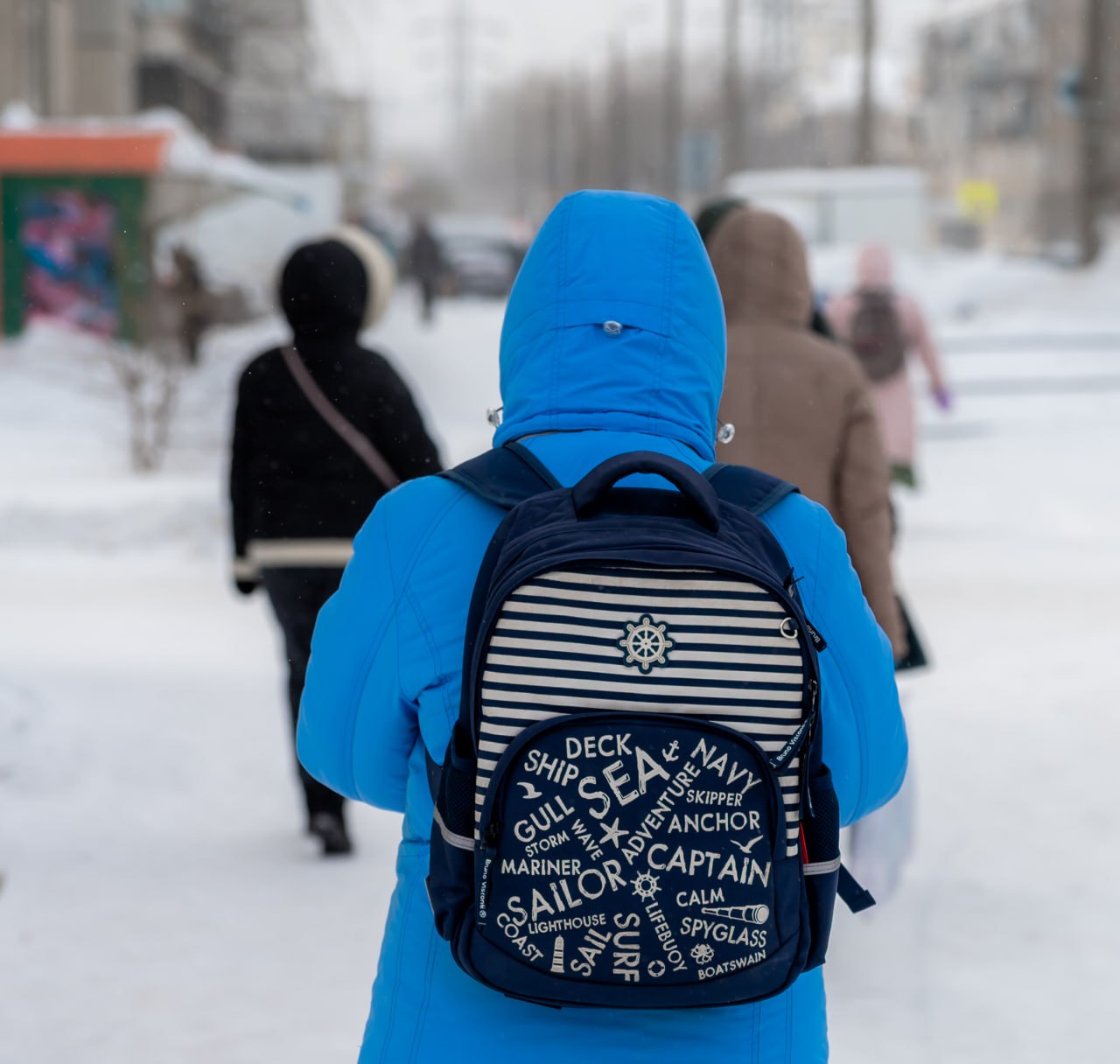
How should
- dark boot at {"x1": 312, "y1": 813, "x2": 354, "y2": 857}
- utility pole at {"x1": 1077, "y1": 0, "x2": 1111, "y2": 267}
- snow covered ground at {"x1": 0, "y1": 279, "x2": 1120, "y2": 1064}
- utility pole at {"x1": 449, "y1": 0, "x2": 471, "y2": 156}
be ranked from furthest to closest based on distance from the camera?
utility pole at {"x1": 449, "y1": 0, "x2": 471, "y2": 156} → utility pole at {"x1": 1077, "y1": 0, "x2": 1111, "y2": 267} → dark boot at {"x1": 312, "y1": 813, "x2": 354, "y2": 857} → snow covered ground at {"x1": 0, "y1": 279, "x2": 1120, "y2": 1064}

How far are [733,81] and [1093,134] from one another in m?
14.0

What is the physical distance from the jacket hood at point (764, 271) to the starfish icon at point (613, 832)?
263 cm

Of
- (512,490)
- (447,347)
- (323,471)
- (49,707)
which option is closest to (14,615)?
(49,707)

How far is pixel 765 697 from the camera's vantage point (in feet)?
5.63

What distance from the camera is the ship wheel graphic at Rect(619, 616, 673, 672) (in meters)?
1.70

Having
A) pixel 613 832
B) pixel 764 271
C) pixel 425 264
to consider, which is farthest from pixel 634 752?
pixel 425 264

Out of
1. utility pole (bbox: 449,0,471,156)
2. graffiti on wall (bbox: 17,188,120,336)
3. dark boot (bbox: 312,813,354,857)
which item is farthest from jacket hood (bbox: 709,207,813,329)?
utility pole (bbox: 449,0,471,156)

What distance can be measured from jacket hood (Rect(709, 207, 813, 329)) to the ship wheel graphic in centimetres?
258

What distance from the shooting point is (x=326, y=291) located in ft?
15.8

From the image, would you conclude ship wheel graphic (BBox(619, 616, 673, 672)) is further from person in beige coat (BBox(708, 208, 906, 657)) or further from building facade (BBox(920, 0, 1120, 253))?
building facade (BBox(920, 0, 1120, 253))

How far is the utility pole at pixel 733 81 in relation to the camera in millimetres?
43750

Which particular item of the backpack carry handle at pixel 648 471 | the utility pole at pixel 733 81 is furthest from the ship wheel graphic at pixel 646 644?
the utility pole at pixel 733 81

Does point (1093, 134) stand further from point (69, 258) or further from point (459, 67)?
point (459, 67)

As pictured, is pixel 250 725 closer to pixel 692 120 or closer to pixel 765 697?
pixel 765 697
